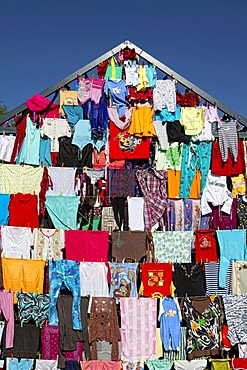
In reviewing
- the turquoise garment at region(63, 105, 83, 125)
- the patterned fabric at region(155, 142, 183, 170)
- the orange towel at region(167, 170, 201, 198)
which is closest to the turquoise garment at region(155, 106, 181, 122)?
the patterned fabric at region(155, 142, 183, 170)

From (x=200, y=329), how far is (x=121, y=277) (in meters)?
1.26

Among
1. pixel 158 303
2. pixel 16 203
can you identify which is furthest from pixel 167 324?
pixel 16 203

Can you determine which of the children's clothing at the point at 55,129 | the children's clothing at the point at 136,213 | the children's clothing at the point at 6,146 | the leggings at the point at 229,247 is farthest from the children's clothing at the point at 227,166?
the children's clothing at the point at 6,146

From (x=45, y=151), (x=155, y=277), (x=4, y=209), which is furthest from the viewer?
(x=45, y=151)

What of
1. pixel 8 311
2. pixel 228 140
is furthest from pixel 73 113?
pixel 8 311

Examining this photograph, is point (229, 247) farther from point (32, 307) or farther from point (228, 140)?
point (32, 307)

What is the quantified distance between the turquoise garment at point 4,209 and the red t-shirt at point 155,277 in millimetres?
1966

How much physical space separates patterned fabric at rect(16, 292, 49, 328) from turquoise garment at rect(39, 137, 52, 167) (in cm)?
181

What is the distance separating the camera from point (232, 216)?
22.3 ft

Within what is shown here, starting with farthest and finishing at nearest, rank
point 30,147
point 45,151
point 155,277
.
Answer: point 45,151 < point 30,147 < point 155,277

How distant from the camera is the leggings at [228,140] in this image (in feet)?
22.2

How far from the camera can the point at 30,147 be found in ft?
22.0

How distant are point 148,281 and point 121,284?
0.36 meters

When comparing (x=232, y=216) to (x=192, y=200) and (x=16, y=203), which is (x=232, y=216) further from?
(x=16, y=203)
